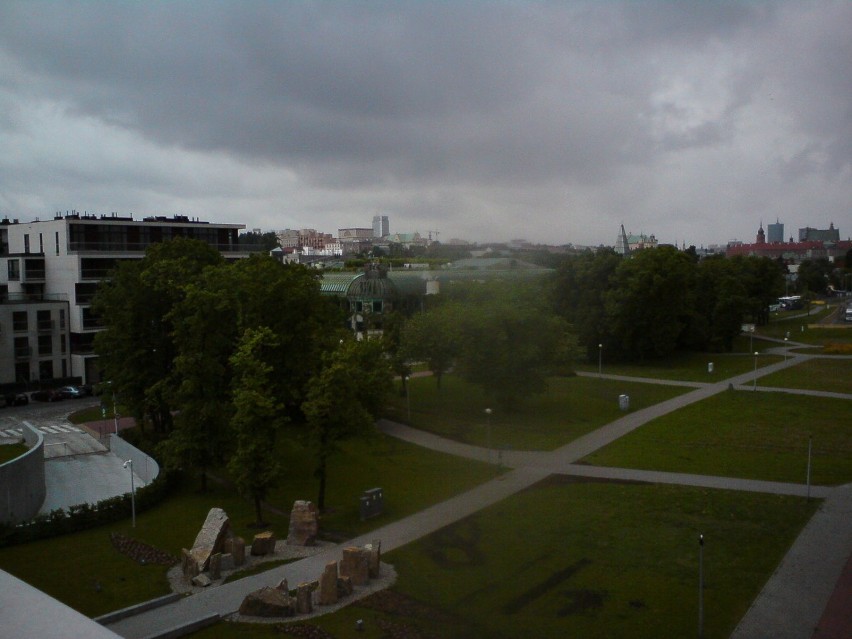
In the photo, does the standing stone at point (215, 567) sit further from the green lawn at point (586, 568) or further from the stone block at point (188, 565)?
the green lawn at point (586, 568)

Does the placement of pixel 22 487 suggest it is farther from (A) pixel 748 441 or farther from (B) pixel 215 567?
(A) pixel 748 441

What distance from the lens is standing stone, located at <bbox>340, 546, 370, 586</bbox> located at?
1352cm

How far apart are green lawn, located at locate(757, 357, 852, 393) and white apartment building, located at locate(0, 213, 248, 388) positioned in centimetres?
3268

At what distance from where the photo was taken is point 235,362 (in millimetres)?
17609


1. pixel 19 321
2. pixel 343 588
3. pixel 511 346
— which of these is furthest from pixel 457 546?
pixel 19 321

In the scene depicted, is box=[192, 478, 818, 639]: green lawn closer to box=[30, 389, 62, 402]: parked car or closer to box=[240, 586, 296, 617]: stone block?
box=[240, 586, 296, 617]: stone block

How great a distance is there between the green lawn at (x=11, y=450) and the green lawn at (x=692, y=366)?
28.3 meters

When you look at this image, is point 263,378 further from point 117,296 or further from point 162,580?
point 117,296

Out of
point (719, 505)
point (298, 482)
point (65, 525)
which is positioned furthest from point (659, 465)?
point (65, 525)

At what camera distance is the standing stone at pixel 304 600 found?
12.5 metres

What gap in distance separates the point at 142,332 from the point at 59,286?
67.1 feet

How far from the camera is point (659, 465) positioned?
21.1 meters

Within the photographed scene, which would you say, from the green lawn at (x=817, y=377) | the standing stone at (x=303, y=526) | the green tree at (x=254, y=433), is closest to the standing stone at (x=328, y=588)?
the standing stone at (x=303, y=526)

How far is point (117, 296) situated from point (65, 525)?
10.3 m
